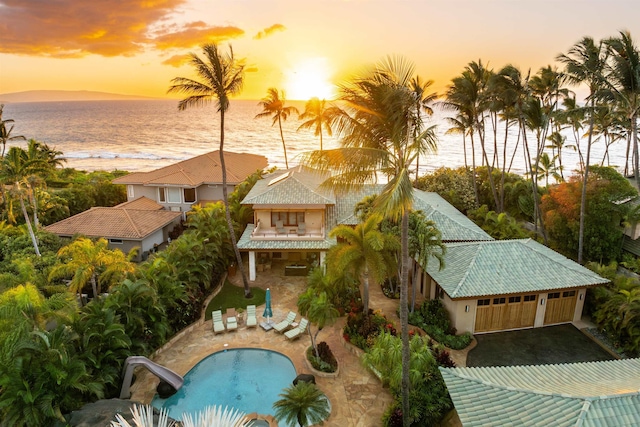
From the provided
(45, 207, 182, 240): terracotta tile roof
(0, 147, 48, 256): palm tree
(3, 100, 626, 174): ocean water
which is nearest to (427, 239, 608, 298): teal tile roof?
(45, 207, 182, 240): terracotta tile roof

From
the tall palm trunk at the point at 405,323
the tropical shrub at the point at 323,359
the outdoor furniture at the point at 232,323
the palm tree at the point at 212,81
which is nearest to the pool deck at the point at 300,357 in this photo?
the outdoor furniture at the point at 232,323

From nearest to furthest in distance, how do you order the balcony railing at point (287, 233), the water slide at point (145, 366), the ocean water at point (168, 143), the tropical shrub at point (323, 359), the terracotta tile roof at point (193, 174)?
the water slide at point (145, 366)
the tropical shrub at point (323, 359)
the balcony railing at point (287, 233)
the terracotta tile roof at point (193, 174)
the ocean water at point (168, 143)

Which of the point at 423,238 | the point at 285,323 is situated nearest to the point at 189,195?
the point at 285,323

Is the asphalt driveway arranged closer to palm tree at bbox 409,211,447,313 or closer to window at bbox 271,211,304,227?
palm tree at bbox 409,211,447,313

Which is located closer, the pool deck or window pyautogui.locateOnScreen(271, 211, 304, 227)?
the pool deck

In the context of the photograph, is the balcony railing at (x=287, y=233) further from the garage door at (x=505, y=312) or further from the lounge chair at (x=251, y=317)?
the garage door at (x=505, y=312)

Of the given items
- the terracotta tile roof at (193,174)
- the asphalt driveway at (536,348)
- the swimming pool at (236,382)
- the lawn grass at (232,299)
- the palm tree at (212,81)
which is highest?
the palm tree at (212,81)

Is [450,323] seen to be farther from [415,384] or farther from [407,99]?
[407,99]
